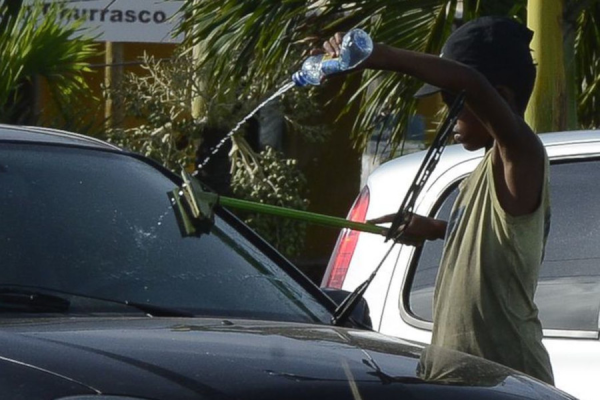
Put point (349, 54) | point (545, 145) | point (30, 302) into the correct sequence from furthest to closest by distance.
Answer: point (545, 145)
point (30, 302)
point (349, 54)

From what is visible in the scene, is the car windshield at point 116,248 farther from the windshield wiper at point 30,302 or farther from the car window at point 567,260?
the car window at point 567,260

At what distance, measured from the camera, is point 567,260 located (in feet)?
14.2

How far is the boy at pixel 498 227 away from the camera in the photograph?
3.30m

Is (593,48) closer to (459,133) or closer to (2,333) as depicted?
(459,133)

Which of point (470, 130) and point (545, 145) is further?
point (545, 145)

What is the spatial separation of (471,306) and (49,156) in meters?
1.24

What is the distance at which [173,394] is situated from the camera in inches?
96.6

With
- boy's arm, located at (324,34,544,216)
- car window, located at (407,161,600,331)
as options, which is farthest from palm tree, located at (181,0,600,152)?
boy's arm, located at (324,34,544,216)

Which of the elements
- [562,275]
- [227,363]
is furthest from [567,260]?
[227,363]

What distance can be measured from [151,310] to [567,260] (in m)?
1.59

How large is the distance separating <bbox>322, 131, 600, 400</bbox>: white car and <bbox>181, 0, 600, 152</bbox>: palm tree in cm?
220

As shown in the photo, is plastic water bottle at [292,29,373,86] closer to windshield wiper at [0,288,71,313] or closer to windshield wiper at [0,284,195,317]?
windshield wiper at [0,284,195,317]

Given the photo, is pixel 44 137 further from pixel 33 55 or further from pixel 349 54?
pixel 33 55

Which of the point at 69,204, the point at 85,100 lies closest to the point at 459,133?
the point at 69,204
